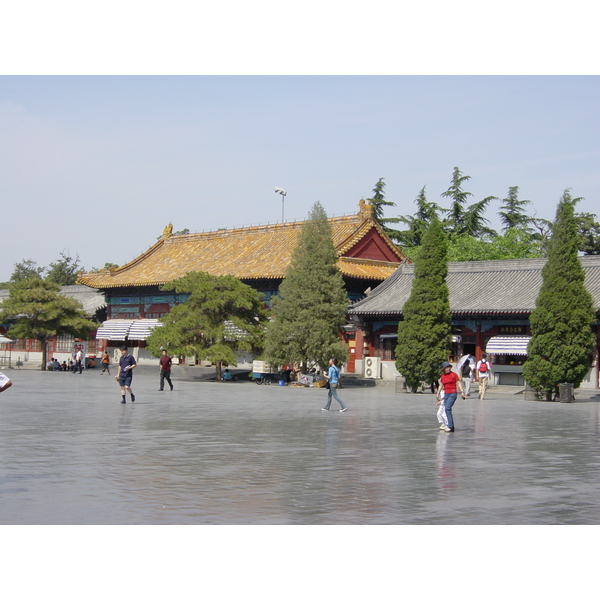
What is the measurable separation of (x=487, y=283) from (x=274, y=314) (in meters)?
11.1

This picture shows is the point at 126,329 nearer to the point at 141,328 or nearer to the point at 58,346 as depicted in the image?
the point at 141,328

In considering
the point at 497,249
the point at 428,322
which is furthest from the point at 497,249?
the point at 428,322

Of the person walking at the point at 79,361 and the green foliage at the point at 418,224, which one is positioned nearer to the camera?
the person walking at the point at 79,361

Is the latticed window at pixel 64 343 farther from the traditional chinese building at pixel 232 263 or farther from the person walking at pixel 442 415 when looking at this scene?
the person walking at pixel 442 415

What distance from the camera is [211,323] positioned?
41.8 metres

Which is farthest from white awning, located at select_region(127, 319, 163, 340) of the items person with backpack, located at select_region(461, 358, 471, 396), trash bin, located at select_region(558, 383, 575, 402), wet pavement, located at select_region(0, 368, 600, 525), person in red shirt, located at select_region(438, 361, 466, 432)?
person in red shirt, located at select_region(438, 361, 466, 432)

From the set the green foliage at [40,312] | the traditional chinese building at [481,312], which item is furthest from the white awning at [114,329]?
the traditional chinese building at [481,312]

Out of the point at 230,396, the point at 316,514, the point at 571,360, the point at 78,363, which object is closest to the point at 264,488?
the point at 316,514

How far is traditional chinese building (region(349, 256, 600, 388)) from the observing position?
129ft

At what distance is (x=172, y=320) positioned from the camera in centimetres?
4250

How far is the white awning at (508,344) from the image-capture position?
128 feet

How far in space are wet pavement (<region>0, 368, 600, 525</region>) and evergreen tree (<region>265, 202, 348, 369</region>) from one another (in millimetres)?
15179

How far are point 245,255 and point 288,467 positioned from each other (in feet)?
138

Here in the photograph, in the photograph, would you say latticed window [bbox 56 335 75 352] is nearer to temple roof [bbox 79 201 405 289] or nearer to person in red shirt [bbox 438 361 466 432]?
temple roof [bbox 79 201 405 289]
